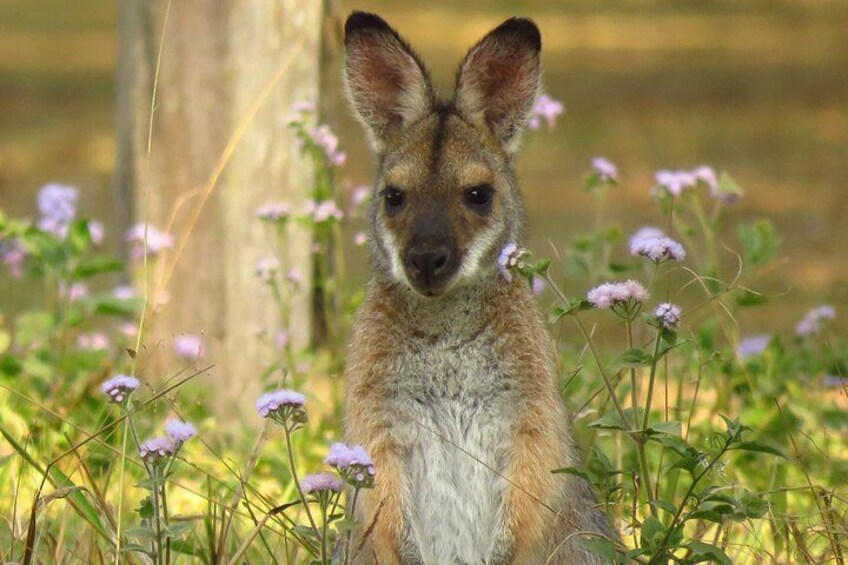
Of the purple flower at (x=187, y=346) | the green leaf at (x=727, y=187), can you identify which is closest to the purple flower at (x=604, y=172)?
the green leaf at (x=727, y=187)

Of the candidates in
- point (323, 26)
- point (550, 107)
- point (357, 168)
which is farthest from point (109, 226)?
point (550, 107)

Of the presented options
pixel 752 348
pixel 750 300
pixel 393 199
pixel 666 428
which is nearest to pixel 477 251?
pixel 393 199

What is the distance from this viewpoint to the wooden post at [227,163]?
276 inches

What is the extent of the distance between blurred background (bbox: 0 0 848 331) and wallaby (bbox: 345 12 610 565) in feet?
9.40

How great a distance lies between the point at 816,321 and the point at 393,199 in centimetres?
222

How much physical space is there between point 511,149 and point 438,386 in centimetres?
88

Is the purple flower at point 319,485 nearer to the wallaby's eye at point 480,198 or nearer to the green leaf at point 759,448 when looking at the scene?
the green leaf at point 759,448

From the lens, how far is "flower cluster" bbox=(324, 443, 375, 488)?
12.1 ft

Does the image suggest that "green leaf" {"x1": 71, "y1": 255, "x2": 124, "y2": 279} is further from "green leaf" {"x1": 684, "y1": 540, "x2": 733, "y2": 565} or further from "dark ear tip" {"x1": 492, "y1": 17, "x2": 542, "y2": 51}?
"green leaf" {"x1": 684, "y1": 540, "x2": 733, "y2": 565}

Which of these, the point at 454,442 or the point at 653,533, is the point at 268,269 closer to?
the point at 454,442

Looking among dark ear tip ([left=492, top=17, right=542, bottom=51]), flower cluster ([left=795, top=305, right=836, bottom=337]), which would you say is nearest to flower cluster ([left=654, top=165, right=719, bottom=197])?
flower cluster ([left=795, top=305, right=836, bottom=337])

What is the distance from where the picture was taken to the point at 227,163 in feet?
23.0

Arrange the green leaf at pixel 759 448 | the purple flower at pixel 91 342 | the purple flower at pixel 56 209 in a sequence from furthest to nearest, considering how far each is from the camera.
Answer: the purple flower at pixel 91 342 < the purple flower at pixel 56 209 < the green leaf at pixel 759 448

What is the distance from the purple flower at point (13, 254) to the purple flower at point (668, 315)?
368cm
